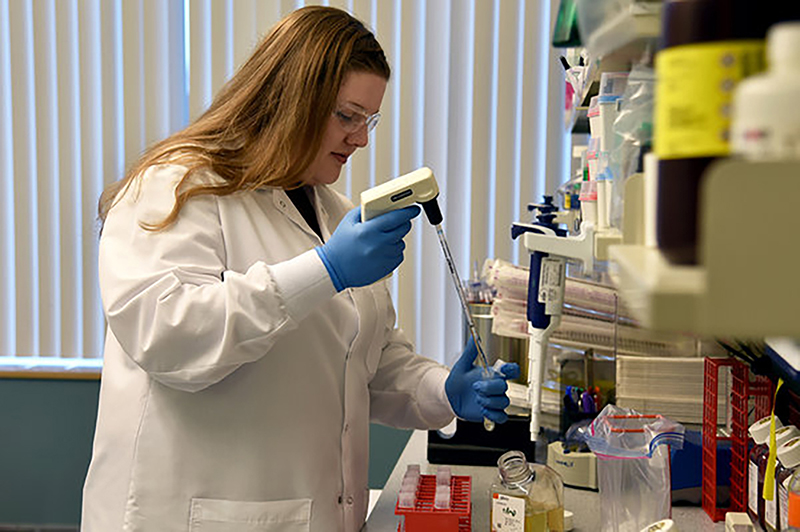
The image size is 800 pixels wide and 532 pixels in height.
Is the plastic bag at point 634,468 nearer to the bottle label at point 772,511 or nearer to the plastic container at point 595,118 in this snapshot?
the bottle label at point 772,511

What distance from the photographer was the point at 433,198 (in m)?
1.37

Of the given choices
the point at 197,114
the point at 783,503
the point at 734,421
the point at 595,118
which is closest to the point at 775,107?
the point at 595,118

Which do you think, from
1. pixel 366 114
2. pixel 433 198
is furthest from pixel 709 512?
pixel 366 114

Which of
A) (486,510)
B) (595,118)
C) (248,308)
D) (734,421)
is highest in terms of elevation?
(595,118)

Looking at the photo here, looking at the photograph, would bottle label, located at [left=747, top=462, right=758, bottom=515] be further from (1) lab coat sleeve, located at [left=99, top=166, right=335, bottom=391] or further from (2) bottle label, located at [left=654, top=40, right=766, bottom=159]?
(2) bottle label, located at [left=654, top=40, right=766, bottom=159]

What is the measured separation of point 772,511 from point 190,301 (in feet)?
3.01

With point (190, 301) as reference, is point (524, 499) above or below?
below

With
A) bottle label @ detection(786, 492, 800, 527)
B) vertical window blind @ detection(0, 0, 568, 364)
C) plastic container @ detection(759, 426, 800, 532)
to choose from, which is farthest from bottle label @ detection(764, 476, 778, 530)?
vertical window blind @ detection(0, 0, 568, 364)

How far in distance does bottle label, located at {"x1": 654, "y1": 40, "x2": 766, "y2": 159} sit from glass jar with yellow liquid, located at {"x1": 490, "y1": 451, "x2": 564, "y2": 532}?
100cm

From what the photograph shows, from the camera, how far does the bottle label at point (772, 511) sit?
1236 millimetres

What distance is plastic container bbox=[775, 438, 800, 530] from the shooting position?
1.17 m

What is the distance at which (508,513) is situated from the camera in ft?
4.56

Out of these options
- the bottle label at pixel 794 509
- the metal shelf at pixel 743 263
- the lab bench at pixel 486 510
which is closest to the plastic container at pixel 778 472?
the bottle label at pixel 794 509

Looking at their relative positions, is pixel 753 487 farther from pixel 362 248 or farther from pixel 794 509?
pixel 362 248
